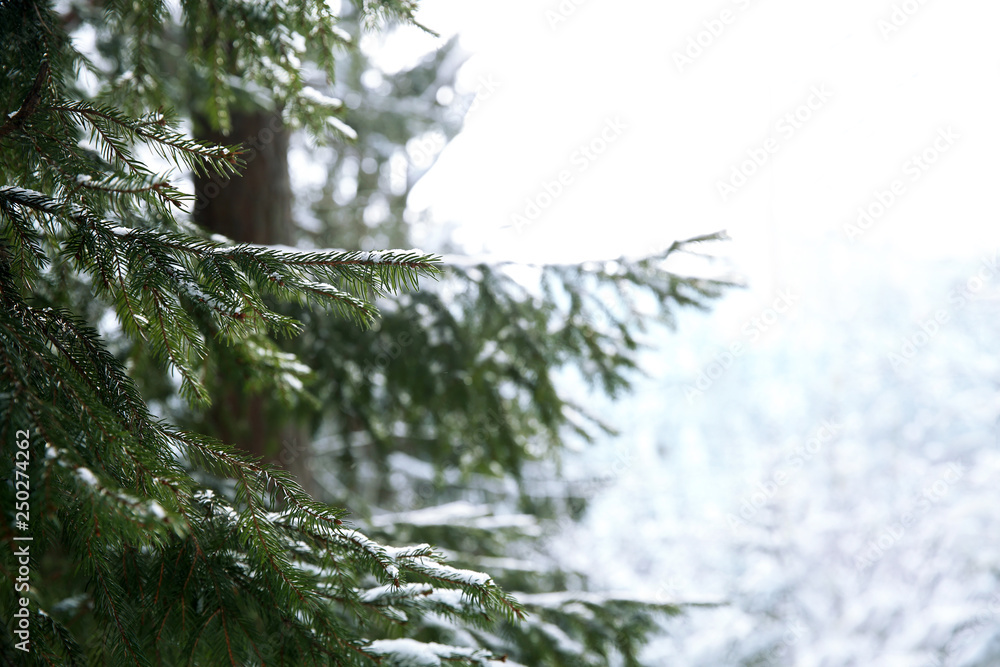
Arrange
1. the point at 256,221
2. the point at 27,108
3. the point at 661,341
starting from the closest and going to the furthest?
1. the point at 27,108
2. the point at 256,221
3. the point at 661,341

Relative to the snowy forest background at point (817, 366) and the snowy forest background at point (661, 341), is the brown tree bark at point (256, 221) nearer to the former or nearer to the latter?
the snowy forest background at point (661, 341)

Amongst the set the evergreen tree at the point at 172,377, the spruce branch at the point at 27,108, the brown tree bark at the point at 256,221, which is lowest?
the evergreen tree at the point at 172,377

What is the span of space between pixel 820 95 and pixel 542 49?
8.17ft

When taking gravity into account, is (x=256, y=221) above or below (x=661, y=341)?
below

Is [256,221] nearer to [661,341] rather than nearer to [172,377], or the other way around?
[172,377]

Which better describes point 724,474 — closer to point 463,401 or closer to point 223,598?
point 463,401

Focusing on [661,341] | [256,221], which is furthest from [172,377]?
[661,341]

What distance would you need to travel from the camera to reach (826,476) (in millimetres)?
9727

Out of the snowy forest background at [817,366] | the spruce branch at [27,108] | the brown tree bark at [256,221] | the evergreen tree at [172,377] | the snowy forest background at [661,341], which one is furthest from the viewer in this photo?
the snowy forest background at [817,366]

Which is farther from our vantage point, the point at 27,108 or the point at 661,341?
the point at 661,341

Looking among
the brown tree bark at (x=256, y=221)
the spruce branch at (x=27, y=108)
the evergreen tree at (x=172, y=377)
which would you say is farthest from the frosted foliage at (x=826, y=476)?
the spruce branch at (x=27, y=108)

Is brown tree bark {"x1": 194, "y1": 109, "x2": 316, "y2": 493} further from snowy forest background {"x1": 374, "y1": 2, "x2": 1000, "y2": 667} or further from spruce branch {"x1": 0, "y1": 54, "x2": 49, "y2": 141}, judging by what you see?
spruce branch {"x1": 0, "y1": 54, "x2": 49, "y2": 141}

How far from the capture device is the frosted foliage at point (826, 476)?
8102 millimetres

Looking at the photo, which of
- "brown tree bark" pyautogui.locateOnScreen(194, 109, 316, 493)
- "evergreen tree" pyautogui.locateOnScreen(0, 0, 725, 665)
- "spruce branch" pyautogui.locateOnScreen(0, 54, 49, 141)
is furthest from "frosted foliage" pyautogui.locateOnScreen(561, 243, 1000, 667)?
"spruce branch" pyautogui.locateOnScreen(0, 54, 49, 141)
